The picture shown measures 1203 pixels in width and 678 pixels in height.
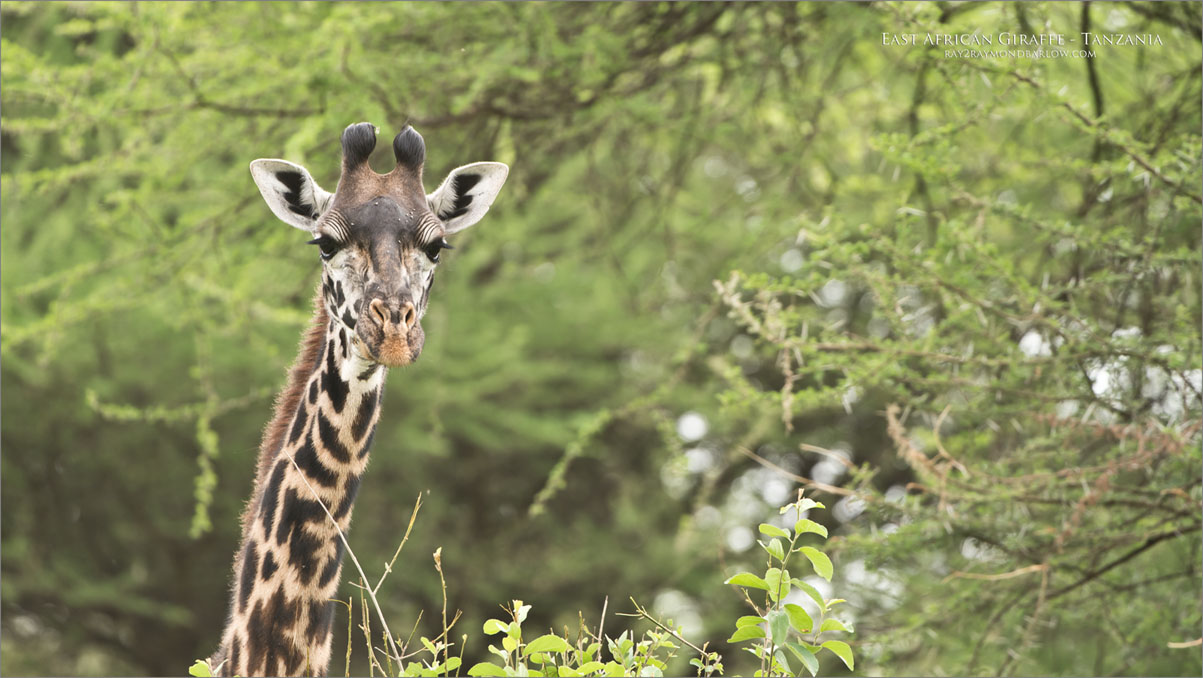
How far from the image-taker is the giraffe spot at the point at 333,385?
4633mm

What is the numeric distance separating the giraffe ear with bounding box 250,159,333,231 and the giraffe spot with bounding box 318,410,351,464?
80 centimetres

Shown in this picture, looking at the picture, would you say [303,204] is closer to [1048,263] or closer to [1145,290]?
[1145,290]

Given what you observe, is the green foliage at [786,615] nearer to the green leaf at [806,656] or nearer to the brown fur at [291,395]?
the green leaf at [806,656]

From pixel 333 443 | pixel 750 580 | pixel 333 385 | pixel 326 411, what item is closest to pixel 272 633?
pixel 333 443

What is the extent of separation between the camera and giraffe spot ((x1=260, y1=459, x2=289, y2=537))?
4.68m

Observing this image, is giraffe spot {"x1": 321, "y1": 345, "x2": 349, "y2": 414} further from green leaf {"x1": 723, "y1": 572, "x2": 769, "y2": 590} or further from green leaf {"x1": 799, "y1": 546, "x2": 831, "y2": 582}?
green leaf {"x1": 799, "y1": 546, "x2": 831, "y2": 582}

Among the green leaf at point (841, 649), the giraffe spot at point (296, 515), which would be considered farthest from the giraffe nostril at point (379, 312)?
A: the green leaf at point (841, 649)

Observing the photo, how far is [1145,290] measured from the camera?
744cm

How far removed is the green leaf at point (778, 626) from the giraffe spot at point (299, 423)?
210cm

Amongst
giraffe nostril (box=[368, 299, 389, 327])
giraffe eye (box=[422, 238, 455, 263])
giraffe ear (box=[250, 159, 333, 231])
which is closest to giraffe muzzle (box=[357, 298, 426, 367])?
giraffe nostril (box=[368, 299, 389, 327])

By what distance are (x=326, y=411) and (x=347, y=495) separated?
1.09ft

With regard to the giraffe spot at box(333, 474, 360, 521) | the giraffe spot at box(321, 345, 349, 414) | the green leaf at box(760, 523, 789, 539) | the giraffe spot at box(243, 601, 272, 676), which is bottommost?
the giraffe spot at box(243, 601, 272, 676)

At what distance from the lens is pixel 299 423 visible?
190 inches

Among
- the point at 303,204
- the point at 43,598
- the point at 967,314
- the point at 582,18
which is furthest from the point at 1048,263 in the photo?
the point at 43,598
